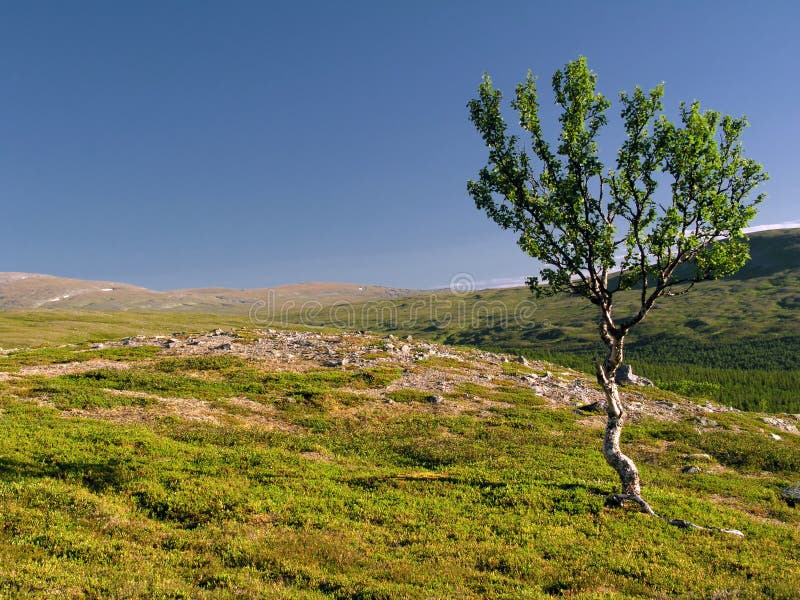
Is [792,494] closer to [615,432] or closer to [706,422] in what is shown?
[615,432]

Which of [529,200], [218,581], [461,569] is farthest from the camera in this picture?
[529,200]

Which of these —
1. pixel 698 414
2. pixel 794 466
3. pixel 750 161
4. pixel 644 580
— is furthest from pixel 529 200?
pixel 698 414

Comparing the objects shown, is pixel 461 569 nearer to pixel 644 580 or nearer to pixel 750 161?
pixel 644 580

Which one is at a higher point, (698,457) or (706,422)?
(698,457)

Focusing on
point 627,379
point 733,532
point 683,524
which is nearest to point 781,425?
point 627,379

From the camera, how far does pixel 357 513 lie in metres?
17.2

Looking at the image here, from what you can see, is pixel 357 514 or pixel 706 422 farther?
pixel 706 422

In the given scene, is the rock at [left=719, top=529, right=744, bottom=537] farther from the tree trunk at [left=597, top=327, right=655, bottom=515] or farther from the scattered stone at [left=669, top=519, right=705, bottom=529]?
the tree trunk at [left=597, top=327, right=655, bottom=515]

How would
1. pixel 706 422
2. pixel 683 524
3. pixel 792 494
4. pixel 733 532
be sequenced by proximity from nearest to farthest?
pixel 733 532 < pixel 683 524 < pixel 792 494 < pixel 706 422

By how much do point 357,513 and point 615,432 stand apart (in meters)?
11.7

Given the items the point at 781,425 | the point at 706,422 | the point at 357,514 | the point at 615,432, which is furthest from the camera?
the point at 781,425

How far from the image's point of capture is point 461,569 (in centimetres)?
1334

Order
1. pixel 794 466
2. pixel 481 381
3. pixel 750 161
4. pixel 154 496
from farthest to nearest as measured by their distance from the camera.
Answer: pixel 481 381, pixel 794 466, pixel 750 161, pixel 154 496

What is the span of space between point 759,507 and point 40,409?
128ft
